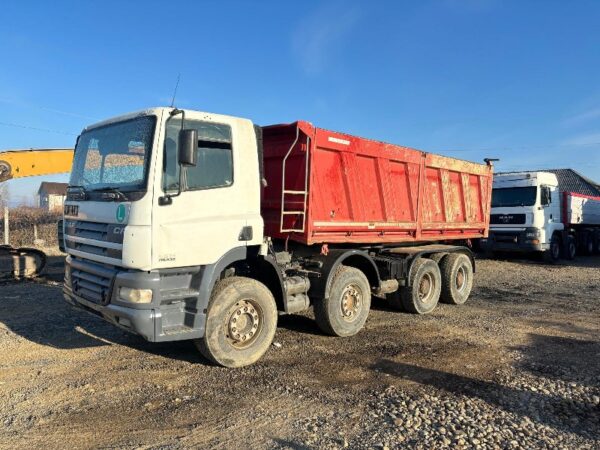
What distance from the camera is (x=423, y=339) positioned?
687 centimetres

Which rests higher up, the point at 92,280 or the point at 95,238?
the point at 95,238

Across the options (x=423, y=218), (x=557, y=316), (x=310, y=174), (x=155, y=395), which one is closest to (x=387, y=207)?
(x=423, y=218)

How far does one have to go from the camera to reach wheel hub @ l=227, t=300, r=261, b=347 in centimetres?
541

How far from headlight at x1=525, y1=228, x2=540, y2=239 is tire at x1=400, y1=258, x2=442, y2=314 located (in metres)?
9.61

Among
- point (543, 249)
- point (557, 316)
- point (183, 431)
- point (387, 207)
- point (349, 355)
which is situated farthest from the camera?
point (543, 249)

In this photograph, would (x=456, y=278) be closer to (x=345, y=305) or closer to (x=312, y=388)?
(x=345, y=305)

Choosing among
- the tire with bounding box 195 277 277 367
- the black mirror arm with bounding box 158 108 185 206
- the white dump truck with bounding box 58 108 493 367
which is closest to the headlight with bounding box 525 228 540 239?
the white dump truck with bounding box 58 108 493 367

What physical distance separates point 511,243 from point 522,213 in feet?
3.74

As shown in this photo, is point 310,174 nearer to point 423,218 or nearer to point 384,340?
point 384,340

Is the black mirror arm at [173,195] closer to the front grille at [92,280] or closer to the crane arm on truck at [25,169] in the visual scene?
the front grille at [92,280]

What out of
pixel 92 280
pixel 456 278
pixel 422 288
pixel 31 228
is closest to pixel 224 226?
pixel 92 280

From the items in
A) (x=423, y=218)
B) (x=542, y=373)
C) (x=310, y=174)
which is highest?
(x=310, y=174)

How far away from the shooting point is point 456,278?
9.65 m

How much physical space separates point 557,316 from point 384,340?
12.5ft
